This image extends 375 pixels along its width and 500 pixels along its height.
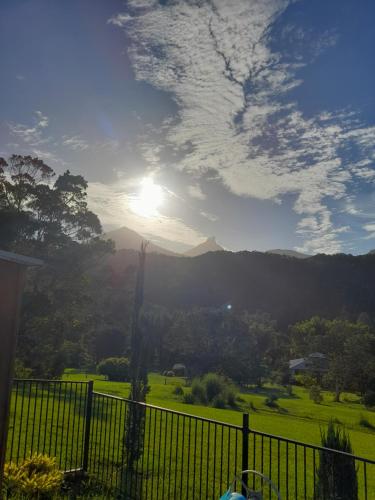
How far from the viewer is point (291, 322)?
10719cm

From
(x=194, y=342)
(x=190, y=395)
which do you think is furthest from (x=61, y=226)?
(x=194, y=342)

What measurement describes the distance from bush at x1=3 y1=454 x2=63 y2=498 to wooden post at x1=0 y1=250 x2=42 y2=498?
1.46m

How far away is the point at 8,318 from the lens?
508 centimetres

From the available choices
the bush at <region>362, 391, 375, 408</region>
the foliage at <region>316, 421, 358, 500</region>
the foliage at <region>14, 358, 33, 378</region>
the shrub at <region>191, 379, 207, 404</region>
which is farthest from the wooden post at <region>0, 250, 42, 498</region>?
the bush at <region>362, 391, 375, 408</region>

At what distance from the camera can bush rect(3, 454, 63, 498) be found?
5969 millimetres

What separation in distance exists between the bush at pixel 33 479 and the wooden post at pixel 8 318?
1456 millimetres

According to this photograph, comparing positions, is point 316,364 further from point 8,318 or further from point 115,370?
point 8,318

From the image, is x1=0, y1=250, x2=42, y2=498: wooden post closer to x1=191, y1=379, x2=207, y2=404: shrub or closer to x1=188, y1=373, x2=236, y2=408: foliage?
x1=188, y1=373, x2=236, y2=408: foliage

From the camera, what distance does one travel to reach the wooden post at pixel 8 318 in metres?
4.95

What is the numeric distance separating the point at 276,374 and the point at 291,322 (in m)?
56.7

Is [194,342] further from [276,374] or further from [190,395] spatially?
[190,395]

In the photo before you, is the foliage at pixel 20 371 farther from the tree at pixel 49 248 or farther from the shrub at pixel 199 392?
the shrub at pixel 199 392

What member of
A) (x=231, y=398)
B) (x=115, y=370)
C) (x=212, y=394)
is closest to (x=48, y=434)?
(x=212, y=394)

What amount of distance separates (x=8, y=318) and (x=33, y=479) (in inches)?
110
